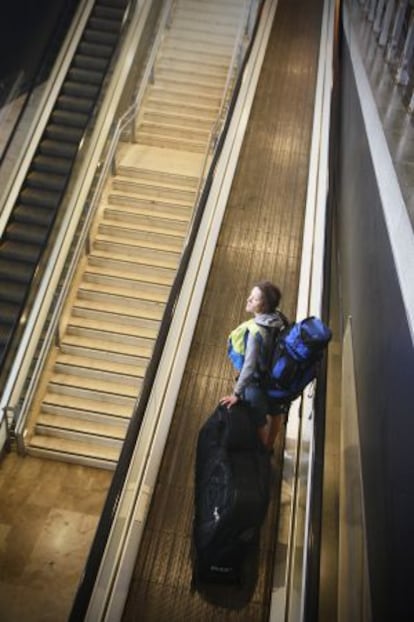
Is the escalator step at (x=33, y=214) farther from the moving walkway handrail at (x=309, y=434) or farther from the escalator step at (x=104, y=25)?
the escalator step at (x=104, y=25)

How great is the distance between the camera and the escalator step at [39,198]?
26.6ft

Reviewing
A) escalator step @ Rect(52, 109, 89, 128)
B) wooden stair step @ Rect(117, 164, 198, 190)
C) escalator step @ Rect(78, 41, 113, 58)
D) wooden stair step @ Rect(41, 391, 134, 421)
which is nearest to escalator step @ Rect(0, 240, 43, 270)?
wooden stair step @ Rect(41, 391, 134, 421)

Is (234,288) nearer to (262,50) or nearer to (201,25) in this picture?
(262,50)

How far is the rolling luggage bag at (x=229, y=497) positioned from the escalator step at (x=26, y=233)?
17.1 ft

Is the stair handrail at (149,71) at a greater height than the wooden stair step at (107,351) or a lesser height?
greater

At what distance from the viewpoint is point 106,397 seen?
7.40 metres

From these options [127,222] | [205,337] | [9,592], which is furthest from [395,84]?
[9,592]

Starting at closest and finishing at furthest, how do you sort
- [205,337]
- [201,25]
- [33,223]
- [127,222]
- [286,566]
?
[286,566] < [205,337] < [33,223] < [127,222] < [201,25]

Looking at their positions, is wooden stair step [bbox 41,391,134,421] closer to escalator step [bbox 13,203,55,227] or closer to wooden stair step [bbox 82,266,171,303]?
wooden stair step [bbox 82,266,171,303]

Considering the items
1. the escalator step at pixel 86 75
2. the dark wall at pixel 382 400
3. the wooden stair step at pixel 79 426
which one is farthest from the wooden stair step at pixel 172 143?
the wooden stair step at pixel 79 426

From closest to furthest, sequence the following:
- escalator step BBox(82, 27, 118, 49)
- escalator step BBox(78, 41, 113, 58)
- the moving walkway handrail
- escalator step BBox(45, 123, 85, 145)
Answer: the moving walkway handrail → escalator step BBox(45, 123, 85, 145) → escalator step BBox(78, 41, 113, 58) → escalator step BBox(82, 27, 118, 49)

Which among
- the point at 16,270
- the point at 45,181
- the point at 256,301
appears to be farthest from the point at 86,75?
the point at 256,301

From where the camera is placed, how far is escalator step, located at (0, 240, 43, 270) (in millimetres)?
7766

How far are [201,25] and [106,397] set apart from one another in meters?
7.77
